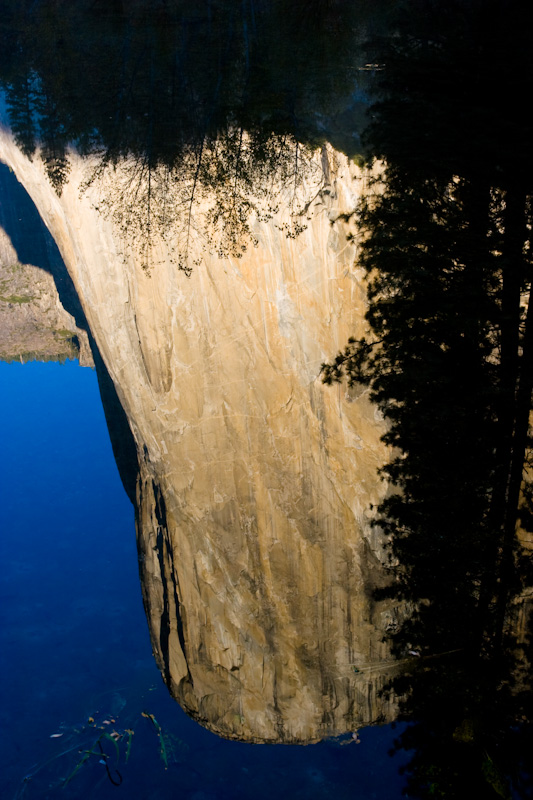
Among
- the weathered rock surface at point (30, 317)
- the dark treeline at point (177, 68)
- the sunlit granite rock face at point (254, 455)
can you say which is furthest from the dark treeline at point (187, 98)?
the weathered rock surface at point (30, 317)

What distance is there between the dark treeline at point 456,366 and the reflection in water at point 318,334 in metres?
0.02

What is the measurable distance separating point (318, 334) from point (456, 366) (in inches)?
38.7

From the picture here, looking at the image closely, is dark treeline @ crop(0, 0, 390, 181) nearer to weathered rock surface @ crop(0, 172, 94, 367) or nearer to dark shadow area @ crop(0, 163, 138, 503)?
dark shadow area @ crop(0, 163, 138, 503)

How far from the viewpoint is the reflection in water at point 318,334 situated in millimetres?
3818

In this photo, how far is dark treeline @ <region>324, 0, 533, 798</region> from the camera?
3576mm

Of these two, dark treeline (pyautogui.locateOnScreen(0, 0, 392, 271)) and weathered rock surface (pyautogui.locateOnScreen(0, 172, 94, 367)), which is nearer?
dark treeline (pyautogui.locateOnScreen(0, 0, 392, 271))

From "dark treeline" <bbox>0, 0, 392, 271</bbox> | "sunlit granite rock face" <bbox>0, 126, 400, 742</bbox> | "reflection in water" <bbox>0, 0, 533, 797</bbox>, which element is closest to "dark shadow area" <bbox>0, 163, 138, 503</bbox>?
"sunlit granite rock face" <bbox>0, 126, 400, 742</bbox>

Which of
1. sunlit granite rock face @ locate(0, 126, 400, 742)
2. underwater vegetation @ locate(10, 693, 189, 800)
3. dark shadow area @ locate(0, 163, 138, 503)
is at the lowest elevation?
underwater vegetation @ locate(10, 693, 189, 800)

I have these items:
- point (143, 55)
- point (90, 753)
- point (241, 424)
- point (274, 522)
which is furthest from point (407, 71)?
point (90, 753)

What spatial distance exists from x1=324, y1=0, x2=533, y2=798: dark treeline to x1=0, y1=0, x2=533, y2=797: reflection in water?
0.7 inches

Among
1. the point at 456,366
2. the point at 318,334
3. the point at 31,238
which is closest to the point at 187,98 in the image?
the point at 318,334

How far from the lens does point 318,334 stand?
4.50 meters

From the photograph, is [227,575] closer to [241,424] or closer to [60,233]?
[241,424]

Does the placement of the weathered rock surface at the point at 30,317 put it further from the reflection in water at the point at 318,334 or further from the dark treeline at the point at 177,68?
the dark treeline at the point at 177,68
